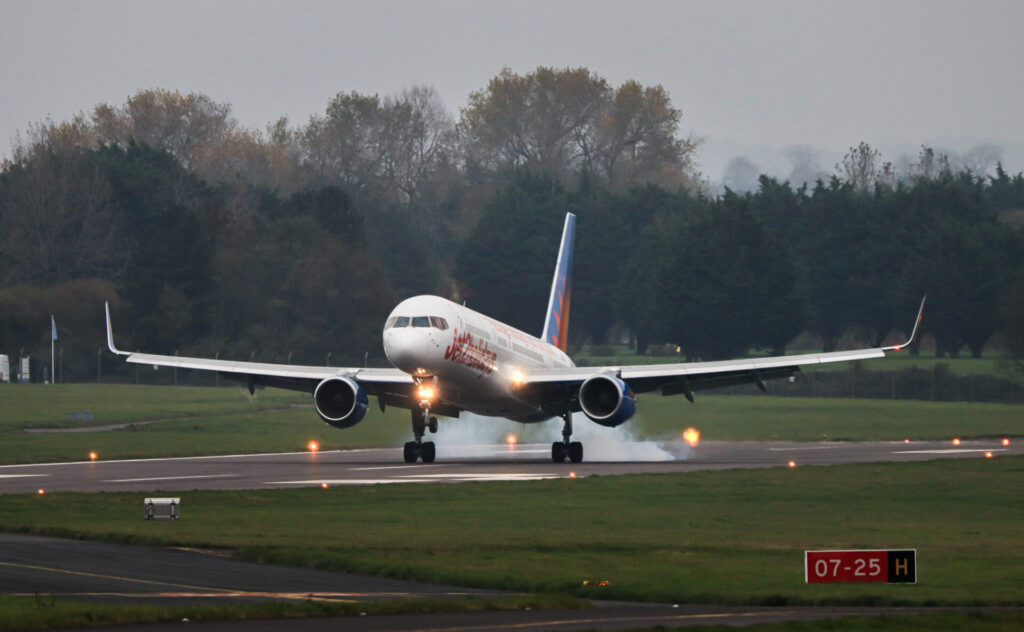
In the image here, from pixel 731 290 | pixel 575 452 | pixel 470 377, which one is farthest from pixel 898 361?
pixel 470 377

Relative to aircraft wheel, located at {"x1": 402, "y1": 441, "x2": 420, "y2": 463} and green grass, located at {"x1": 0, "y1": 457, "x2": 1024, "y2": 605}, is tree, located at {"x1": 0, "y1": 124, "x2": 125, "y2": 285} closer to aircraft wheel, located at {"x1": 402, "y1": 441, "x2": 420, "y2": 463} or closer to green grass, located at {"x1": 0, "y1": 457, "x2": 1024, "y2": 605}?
aircraft wheel, located at {"x1": 402, "y1": 441, "x2": 420, "y2": 463}

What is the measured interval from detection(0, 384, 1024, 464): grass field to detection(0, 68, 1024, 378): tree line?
18.8 m

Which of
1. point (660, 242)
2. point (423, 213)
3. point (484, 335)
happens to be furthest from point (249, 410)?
point (423, 213)

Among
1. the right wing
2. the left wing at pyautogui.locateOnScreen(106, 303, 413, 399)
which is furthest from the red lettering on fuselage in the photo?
the left wing at pyautogui.locateOnScreen(106, 303, 413, 399)

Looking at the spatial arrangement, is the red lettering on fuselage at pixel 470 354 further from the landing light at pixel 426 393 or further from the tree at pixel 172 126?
the tree at pixel 172 126

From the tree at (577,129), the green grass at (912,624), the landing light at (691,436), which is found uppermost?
the tree at (577,129)

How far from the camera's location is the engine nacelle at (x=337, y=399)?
49156 mm

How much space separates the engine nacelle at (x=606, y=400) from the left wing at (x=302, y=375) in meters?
5.42

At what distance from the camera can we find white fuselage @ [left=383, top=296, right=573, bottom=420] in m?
46.4

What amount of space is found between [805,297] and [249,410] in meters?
55.6

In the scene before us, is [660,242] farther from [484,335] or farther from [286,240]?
[484,335]

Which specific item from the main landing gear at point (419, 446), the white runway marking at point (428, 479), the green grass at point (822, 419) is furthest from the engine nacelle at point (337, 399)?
the green grass at point (822, 419)

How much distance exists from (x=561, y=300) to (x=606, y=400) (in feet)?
52.1

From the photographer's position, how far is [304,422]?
238 feet
